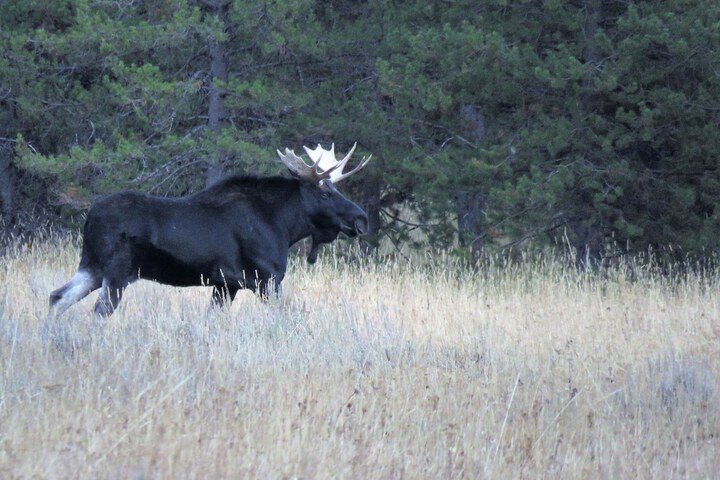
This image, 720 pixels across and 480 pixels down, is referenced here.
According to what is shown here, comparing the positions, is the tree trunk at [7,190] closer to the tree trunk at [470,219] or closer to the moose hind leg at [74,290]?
the tree trunk at [470,219]

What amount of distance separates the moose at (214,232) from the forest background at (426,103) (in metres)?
3.52

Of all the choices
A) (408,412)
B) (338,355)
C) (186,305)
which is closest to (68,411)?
(408,412)

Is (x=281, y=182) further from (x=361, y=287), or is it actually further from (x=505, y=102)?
(x=505, y=102)

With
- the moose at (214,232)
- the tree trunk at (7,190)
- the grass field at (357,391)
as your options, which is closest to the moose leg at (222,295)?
the moose at (214,232)

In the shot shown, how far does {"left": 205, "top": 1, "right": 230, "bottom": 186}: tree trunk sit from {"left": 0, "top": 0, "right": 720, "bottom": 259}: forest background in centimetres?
3

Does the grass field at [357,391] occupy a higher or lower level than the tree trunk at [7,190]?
lower

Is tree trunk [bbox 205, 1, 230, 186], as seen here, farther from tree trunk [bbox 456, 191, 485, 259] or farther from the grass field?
the grass field

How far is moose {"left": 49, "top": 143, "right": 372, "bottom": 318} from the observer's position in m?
9.06

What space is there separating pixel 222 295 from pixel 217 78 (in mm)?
6493

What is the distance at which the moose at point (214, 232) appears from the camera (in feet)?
29.7

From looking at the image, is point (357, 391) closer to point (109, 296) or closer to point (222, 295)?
point (109, 296)

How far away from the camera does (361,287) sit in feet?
38.5

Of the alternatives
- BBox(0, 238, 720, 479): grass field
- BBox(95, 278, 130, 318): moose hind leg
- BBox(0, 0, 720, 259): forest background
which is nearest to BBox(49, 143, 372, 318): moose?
BBox(95, 278, 130, 318): moose hind leg

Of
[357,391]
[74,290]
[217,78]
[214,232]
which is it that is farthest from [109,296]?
[217,78]
